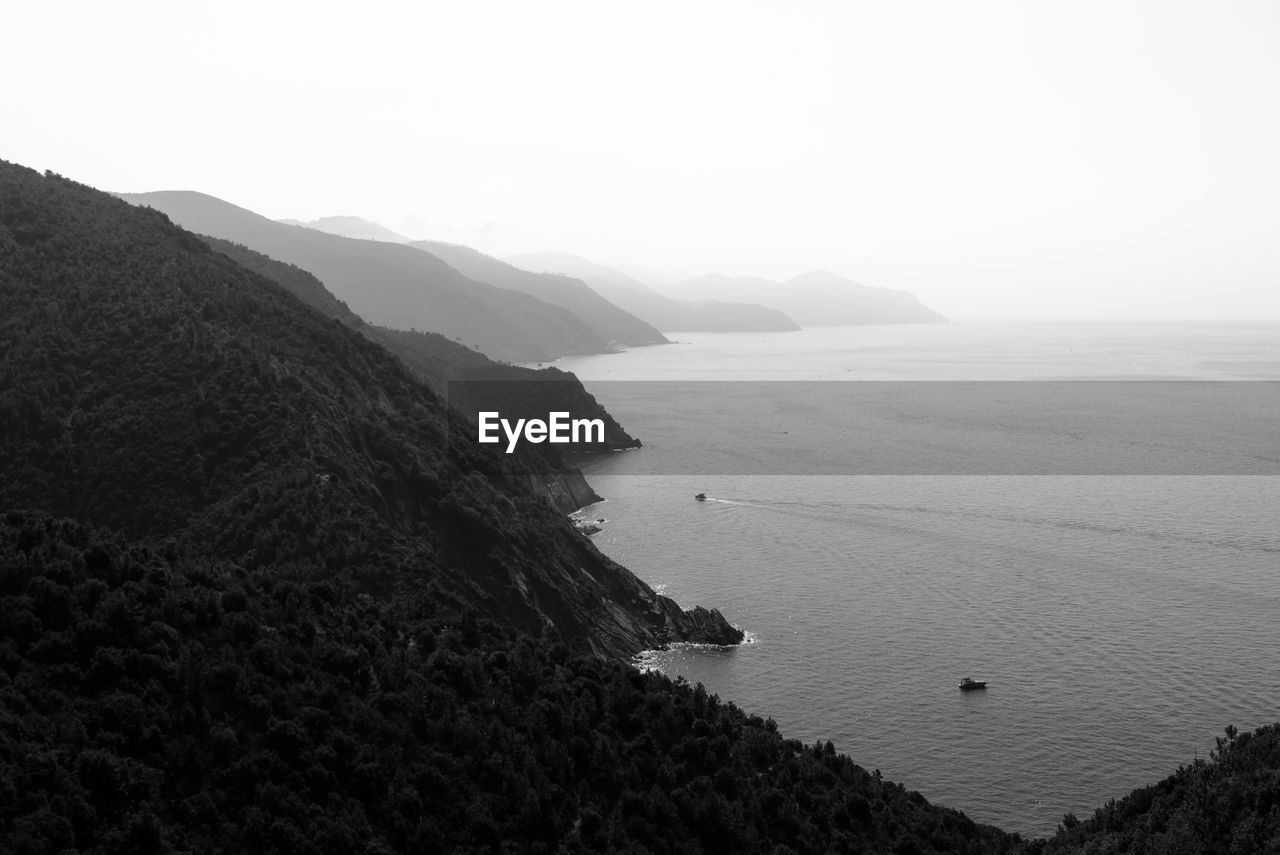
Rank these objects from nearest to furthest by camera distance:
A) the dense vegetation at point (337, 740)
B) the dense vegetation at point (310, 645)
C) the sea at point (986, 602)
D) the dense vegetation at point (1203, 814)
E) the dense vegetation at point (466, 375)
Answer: the dense vegetation at point (337, 740) < the dense vegetation at point (310, 645) < the dense vegetation at point (1203, 814) < the sea at point (986, 602) < the dense vegetation at point (466, 375)

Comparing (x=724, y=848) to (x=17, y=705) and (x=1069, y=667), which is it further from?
(x=1069, y=667)

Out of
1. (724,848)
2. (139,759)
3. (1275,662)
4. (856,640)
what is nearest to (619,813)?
(724,848)

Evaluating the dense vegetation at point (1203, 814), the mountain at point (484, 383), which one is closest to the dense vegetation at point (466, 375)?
the mountain at point (484, 383)

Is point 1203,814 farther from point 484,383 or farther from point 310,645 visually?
point 484,383

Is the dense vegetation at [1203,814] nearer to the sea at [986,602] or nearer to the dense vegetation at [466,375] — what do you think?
the sea at [986,602]

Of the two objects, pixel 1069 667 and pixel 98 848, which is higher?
pixel 98 848

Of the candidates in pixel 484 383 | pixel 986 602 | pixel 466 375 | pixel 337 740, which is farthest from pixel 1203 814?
pixel 484 383
